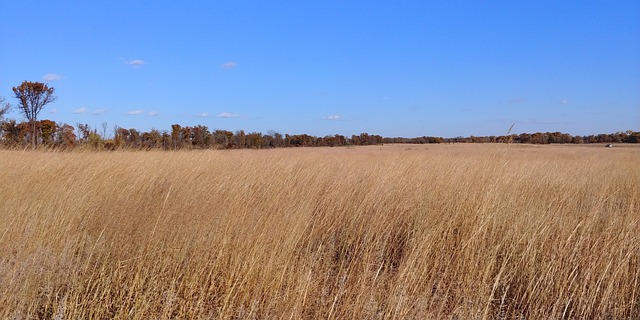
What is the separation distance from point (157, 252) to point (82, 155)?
4.77 m

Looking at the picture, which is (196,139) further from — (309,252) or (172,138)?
(309,252)

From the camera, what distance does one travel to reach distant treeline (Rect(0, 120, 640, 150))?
7891 millimetres

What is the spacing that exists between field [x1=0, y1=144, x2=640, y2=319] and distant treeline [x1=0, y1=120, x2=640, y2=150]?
4.81 feet

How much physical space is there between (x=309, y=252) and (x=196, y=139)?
14310mm

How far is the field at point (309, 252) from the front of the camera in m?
2.23

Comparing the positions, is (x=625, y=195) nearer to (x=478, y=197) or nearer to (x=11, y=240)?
(x=478, y=197)

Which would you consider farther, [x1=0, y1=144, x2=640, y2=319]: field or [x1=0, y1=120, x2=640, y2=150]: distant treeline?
[x1=0, y1=120, x2=640, y2=150]: distant treeline

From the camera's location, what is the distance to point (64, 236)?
3.03 m

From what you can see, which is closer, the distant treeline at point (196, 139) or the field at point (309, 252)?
the field at point (309, 252)

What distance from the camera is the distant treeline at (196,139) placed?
25.9 feet

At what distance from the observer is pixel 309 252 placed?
2986 mm

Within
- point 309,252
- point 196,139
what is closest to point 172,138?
point 196,139

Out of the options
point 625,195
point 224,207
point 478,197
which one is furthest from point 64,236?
point 625,195

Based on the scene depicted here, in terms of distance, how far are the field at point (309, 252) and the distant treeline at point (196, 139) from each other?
4.81 ft
